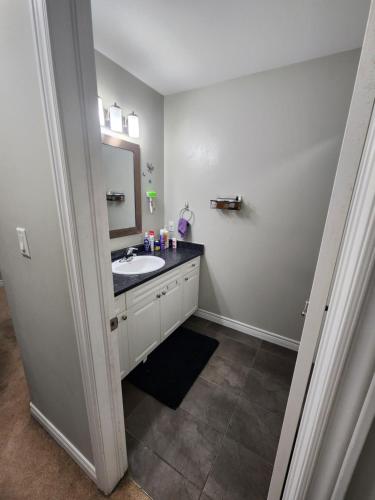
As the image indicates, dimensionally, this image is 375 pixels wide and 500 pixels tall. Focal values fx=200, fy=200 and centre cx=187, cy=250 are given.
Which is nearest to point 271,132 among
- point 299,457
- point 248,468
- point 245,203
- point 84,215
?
point 245,203

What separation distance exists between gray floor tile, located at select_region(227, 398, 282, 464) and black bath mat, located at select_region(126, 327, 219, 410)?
1.33 feet

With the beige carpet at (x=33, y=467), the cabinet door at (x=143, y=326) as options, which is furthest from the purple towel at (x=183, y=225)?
the beige carpet at (x=33, y=467)

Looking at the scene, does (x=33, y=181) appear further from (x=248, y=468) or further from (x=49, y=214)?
(x=248, y=468)

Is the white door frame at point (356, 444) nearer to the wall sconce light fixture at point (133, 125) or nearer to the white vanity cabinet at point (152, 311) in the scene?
the white vanity cabinet at point (152, 311)

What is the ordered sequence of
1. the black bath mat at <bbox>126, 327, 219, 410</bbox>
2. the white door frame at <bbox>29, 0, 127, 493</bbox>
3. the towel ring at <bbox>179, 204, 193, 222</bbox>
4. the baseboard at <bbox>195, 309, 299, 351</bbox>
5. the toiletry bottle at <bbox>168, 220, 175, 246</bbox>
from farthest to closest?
the toiletry bottle at <bbox>168, 220, 175, 246</bbox> → the towel ring at <bbox>179, 204, 193, 222</bbox> → the baseboard at <bbox>195, 309, 299, 351</bbox> → the black bath mat at <bbox>126, 327, 219, 410</bbox> → the white door frame at <bbox>29, 0, 127, 493</bbox>

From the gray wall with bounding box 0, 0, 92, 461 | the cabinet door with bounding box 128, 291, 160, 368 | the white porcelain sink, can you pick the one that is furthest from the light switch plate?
the white porcelain sink

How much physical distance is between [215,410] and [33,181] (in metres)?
1.76

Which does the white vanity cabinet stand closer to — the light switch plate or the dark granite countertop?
the dark granite countertop

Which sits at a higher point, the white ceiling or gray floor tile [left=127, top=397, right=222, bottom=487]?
the white ceiling

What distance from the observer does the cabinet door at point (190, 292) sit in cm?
217

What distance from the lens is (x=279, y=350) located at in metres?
2.05

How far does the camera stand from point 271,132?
1.76m

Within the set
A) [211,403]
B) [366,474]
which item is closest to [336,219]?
[366,474]

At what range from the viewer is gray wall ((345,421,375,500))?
15.9 inches
